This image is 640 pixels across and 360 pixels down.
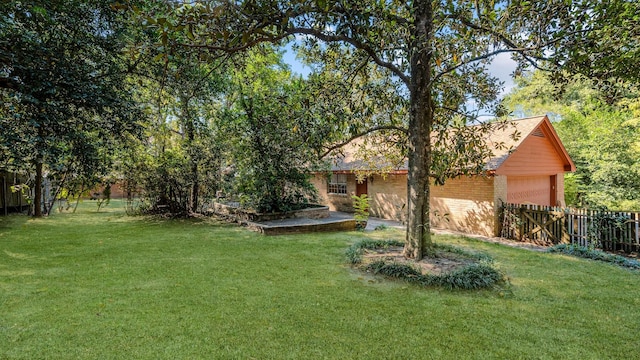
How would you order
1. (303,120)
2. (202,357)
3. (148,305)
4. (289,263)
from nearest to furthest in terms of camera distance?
(202,357) < (148,305) < (303,120) < (289,263)

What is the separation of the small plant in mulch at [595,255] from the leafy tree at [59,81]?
37.8 feet

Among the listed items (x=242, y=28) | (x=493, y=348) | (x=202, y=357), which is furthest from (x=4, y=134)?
(x=493, y=348)

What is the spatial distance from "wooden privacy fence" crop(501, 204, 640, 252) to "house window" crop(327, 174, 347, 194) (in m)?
8.50

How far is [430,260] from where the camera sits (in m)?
6.73

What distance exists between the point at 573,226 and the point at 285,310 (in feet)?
32.4

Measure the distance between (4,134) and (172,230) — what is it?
22.1 feet

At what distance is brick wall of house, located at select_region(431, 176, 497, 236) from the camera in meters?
11.7

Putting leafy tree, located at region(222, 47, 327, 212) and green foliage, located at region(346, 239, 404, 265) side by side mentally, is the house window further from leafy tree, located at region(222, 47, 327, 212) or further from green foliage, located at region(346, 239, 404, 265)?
green foliage, located at region(346, 239, 404, 265)

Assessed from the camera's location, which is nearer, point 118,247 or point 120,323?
point 120,323

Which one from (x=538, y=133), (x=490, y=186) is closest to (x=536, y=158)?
(x=538, y=133)

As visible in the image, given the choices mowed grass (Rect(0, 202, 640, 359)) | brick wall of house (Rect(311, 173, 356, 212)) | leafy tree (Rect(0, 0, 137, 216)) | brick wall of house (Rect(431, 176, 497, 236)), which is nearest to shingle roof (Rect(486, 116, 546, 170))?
brick wall of house (Rect(431, 176, 497, 236))

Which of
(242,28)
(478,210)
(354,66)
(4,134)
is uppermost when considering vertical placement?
(354,66)

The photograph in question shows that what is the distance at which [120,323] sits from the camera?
4016 millimetres

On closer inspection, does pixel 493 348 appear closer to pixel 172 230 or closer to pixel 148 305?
pixel 148 305
